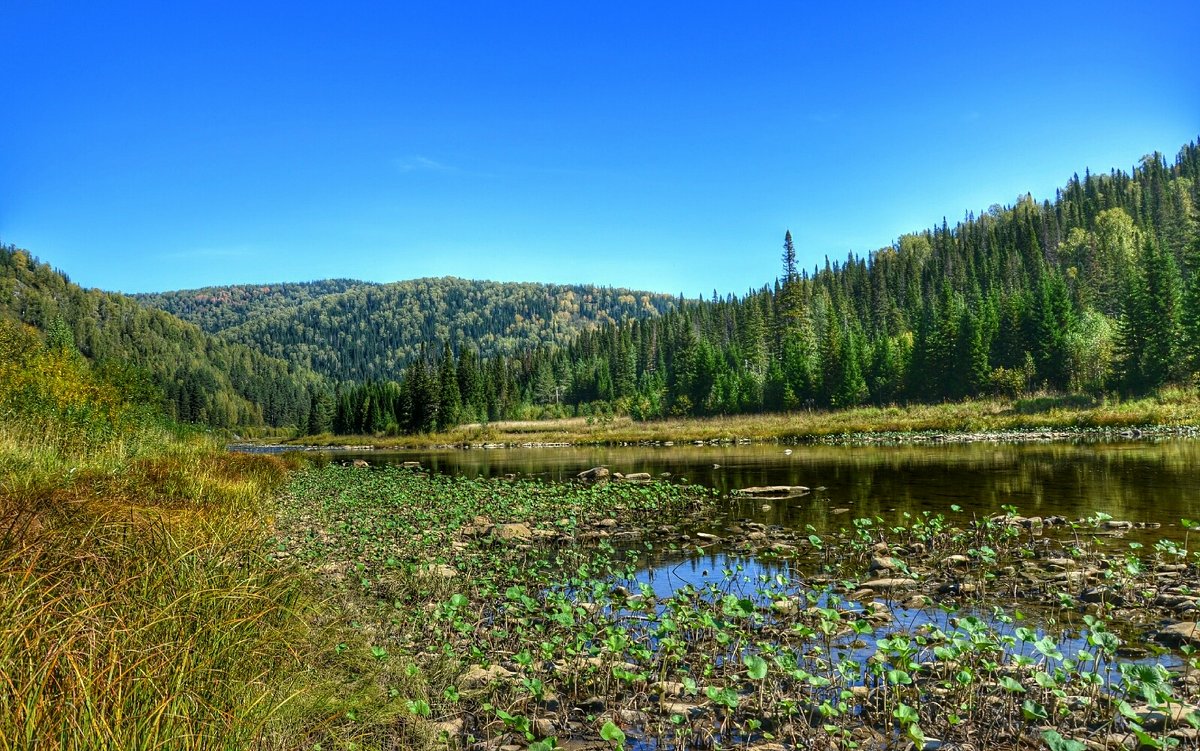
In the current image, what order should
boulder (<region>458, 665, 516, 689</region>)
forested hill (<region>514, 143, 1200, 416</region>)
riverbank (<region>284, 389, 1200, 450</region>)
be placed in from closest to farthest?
boulder (<region>458, 665, 516, 689</region>) < riverbank (<region>284, 389, 1200, 450</region>) < forested hill (<region>514, 143, 1200, 416</region>)

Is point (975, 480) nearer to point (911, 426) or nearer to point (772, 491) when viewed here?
point (772, 491)

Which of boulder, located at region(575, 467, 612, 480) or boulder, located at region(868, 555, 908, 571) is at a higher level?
boulder, located at region(868, 555, 908, 571)

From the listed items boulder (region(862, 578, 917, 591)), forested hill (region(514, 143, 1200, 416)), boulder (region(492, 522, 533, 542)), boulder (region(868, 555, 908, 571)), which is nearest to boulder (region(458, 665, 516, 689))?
boulder (region(862, 578, 917, 591))

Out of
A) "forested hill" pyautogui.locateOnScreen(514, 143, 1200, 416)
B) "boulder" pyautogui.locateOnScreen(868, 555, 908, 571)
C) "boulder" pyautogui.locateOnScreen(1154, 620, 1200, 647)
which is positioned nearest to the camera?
"boulder" pyautogui.locateOnScreen(1154, 620, 1200, 647)

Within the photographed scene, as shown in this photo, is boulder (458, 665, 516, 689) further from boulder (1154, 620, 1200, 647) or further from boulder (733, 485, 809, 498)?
boulder (733, 485, 809, 498)

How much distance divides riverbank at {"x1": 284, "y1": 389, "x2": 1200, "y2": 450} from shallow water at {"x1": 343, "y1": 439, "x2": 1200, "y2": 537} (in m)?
12.6

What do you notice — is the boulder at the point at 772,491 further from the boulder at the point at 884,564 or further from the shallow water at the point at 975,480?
the boulder at the point at 884,564

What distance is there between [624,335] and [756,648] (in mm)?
130394

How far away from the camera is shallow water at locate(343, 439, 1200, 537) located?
16.4m

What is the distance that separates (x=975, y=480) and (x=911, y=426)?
127ft

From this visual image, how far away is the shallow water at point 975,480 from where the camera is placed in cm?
1638

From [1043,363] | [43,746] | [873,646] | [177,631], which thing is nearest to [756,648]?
[873,646]

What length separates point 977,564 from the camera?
10992mm

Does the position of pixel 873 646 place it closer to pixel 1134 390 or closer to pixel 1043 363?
pixel 1134 390
